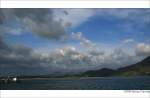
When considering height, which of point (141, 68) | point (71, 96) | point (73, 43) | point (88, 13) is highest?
point (88, 13)

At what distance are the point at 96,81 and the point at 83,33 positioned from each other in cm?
77

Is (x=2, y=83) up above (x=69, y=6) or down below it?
below

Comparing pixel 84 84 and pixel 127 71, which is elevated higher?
pixel 127 71

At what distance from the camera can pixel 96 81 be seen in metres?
5.80

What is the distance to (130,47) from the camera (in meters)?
5.84

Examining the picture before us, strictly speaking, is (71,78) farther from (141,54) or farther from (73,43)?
(141,54)

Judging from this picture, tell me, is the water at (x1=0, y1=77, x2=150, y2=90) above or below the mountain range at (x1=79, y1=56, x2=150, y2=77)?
below

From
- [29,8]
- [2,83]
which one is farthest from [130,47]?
[2,83]

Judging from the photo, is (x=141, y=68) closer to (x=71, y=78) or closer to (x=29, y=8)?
(x=71, y=78)

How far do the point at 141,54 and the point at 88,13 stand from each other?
1.04m

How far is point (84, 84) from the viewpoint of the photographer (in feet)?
19.0

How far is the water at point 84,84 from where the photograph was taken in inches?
224

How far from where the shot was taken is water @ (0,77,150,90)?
5.69 metres

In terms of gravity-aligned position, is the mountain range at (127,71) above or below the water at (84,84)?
above
